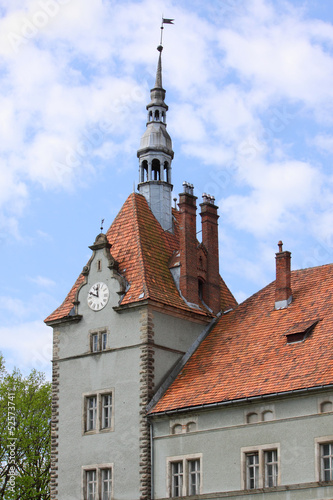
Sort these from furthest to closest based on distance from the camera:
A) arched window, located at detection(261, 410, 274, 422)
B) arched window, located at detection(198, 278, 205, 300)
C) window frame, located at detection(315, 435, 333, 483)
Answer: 1. arched window, located at detection(198, 278, 205, 300)
2. arched window, located at detection(261, 410, 274, 422)
3. window frame, located at detection(315, 435, 333, 483)

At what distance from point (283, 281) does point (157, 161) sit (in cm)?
1053

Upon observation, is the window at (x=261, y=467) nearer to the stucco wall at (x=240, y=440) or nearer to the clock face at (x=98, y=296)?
the stucco wall at (x=240, y=440)

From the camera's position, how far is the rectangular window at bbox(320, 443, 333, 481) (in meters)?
32.8

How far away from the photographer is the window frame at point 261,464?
34219 mm

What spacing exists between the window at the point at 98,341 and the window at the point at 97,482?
201 inches

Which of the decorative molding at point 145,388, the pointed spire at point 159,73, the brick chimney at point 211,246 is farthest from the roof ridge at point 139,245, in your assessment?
the pointed spire at point 159,73

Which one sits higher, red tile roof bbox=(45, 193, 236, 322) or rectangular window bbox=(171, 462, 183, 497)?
red tile roof bbox=(45, 193, 236, 322)

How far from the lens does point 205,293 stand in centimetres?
4456

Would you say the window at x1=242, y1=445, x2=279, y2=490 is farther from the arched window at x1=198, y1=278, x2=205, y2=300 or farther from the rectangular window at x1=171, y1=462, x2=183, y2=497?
the arched window at x1=198, y1=278, x2=205, y2=300

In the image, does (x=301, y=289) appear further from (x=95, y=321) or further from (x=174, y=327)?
(x=95, y=321)

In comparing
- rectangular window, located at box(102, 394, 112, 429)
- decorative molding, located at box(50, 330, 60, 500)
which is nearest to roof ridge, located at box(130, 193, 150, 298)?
rectangular window, located at box(102, 394, 112, 429)

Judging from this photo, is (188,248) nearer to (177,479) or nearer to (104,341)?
(104,341)

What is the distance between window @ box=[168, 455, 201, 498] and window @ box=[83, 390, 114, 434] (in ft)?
11.8

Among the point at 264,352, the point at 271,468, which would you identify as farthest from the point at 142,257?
the point at 271,468
